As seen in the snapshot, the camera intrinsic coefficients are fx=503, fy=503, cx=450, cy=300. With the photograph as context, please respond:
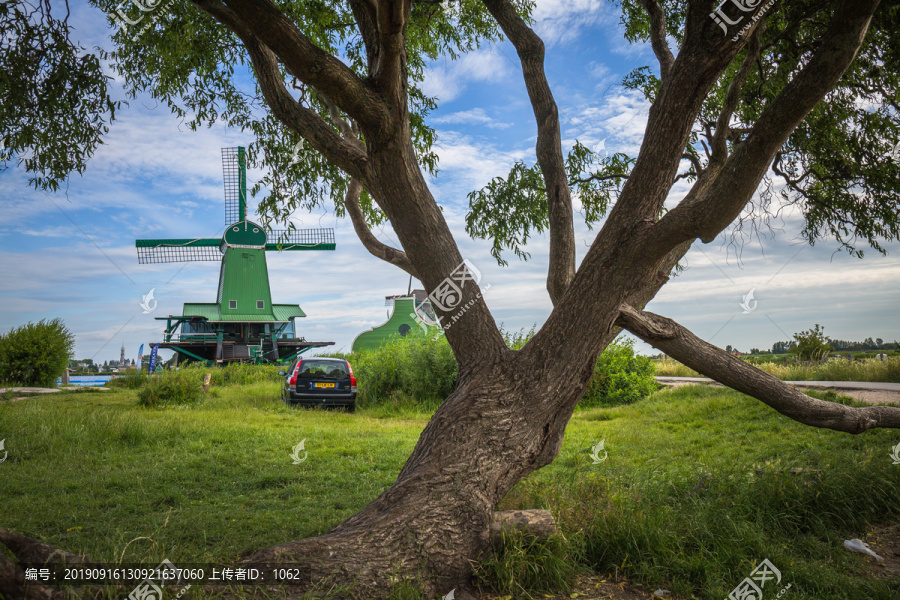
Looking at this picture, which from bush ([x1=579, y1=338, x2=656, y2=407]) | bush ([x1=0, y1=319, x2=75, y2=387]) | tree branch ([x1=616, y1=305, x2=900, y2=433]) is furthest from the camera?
bush ([x1=0, y1=319, x2=75, y2=387])

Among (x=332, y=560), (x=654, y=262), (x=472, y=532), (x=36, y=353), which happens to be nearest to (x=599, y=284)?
(x=654, y=262)

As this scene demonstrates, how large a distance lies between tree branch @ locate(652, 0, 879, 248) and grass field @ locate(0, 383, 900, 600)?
8.29ft

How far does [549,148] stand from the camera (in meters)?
6.16

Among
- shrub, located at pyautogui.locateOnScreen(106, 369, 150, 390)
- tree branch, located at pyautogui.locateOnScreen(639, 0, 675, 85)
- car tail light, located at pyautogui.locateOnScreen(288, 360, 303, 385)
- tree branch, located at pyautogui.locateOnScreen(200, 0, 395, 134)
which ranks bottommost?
shrub, located at pyautogui.locateOnScreen(106, 369, 150, 390)

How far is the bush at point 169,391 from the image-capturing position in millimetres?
13085

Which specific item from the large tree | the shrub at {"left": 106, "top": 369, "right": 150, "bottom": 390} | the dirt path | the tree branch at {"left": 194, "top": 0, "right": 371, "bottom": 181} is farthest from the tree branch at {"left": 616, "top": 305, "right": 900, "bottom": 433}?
the shrub at {"left": 106, "top": 369, "right": 150, "bottom": 390}

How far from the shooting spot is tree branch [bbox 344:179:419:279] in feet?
21.7

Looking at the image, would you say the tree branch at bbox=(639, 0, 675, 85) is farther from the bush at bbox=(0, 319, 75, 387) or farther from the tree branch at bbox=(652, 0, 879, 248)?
the bush at bbox=(0, 319, 75, 387)

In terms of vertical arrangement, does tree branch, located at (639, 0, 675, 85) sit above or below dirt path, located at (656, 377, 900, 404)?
above

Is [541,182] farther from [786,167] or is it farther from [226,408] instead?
[226,408]

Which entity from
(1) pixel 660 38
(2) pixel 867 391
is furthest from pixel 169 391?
(2) pixel 867 391

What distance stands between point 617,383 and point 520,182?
9490 mm

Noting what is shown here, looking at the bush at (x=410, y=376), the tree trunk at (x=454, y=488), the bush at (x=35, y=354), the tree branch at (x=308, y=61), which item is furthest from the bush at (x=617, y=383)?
the bush at (x=35, y=354)

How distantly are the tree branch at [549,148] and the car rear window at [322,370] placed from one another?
913 centimetres
